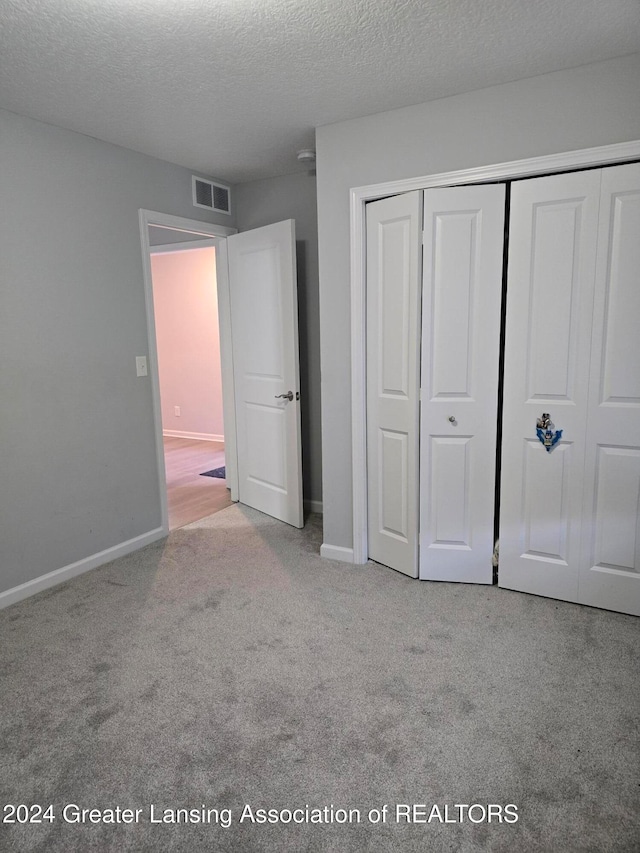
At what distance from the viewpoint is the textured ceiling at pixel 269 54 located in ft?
6.30

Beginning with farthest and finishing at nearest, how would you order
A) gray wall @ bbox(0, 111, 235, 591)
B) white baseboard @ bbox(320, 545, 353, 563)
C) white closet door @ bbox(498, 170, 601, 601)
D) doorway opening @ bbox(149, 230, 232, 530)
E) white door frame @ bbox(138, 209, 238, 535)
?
1. doorway opening @ bbox(149, 230, 232, 530)
2. white door frame @ bbox(138, 209, 238, 535)
3. white baseboard @ bbox(320, 545, 353, 563)
4. gray wall @ bbox(0, 111, 235, 591)
5. white closet door @ bbox(498, 170, 601, 601)

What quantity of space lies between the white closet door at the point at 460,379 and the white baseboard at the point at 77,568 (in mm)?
1793

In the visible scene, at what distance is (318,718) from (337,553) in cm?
137

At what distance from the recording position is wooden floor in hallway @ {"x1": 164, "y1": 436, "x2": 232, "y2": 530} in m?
4.29

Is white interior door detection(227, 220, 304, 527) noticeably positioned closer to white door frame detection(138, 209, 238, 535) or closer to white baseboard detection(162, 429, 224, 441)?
white door frame detection(138, 209, 238, 535)

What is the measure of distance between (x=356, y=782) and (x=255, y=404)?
2.75 m

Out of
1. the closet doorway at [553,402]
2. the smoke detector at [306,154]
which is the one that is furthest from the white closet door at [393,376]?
the smoke detector at [306,154]

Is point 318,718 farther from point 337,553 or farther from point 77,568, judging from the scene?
point 77,568

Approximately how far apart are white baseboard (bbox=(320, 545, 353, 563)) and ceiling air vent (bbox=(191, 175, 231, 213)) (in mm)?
2493

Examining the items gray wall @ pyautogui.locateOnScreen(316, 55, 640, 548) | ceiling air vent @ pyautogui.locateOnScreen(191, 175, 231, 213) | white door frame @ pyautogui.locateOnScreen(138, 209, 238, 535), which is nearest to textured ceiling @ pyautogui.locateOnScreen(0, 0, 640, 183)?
gray wall @ pyautogui.locateOnScreen(316, 55, 640, 548)

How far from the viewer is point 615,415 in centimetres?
253

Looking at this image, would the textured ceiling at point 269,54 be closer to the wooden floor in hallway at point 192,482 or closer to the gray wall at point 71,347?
the gray wall at point 71,347

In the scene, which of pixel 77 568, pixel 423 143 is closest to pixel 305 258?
pixel 423 143

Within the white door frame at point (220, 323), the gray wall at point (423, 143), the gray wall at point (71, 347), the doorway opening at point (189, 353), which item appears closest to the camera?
the gray wall at point (423, 143)
